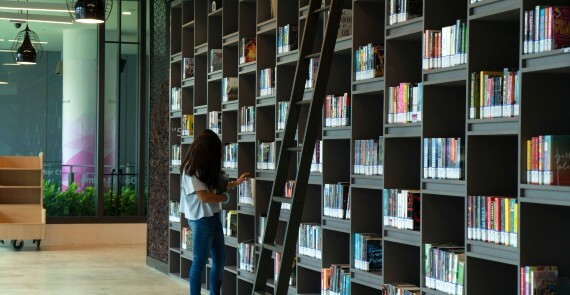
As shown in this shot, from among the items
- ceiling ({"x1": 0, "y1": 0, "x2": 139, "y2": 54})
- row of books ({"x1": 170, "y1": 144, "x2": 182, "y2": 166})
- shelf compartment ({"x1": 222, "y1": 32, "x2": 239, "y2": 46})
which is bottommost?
row of books ({"x1": 170, "y1": 144, "x2": 182, "y2": 166})

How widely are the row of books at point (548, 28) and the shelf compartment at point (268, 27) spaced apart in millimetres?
3549

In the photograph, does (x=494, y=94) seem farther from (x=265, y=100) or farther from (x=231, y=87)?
(x=231, y=87)

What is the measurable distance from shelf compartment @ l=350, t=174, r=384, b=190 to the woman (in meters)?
1.63

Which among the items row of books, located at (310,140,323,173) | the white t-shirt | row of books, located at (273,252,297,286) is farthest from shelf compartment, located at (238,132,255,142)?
row of books, located at (310,140,323,173)

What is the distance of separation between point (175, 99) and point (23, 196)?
5.22 meters

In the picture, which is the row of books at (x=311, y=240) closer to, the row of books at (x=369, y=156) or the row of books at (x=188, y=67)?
the row of books at (x=369, y=156)

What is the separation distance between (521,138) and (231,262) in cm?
503

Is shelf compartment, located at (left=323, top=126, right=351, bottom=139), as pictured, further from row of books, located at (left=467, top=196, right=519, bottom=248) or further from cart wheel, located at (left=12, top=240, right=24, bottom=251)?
cart wheel, located at (left=12, top=240, right=24, bottom=251)

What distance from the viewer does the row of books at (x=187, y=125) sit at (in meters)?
10.3

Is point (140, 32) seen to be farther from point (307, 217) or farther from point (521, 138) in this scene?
point (521, 138)

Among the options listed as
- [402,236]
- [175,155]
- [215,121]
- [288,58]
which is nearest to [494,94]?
[402,236]

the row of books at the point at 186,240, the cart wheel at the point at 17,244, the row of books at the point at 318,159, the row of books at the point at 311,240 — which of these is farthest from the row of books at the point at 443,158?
the cart wheel at the point at 17,244

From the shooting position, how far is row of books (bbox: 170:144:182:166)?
35.0 feet

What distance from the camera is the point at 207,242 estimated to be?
25.6ft
